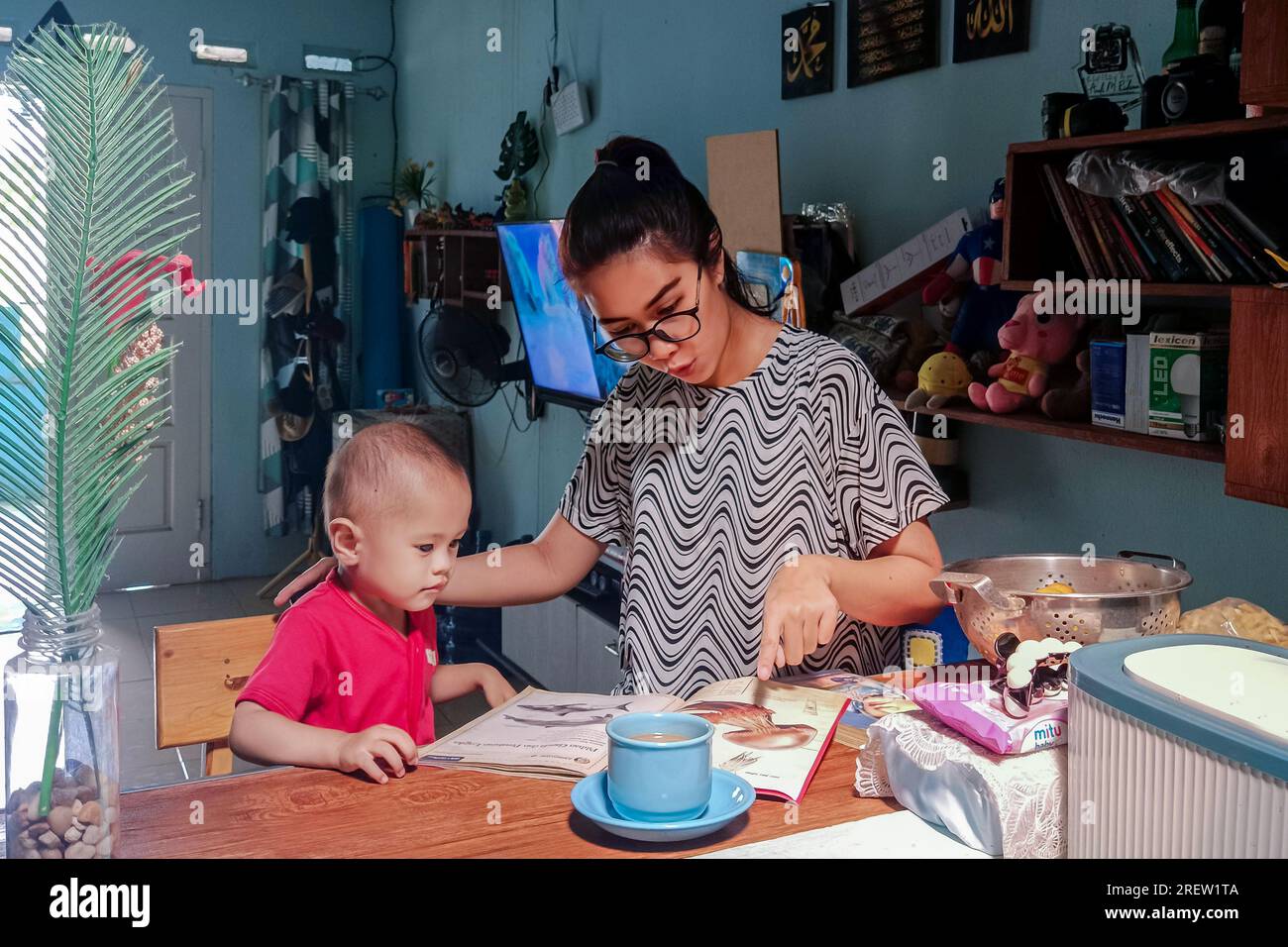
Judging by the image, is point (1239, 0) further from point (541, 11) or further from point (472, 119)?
point (472, 119)

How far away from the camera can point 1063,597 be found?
1.19 m

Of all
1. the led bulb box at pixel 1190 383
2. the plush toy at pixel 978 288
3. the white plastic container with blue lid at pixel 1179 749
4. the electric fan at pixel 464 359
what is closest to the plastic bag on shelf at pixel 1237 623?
the white plastic container with blue lid at pixel 1179 749

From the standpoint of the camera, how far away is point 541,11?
4.61 meters

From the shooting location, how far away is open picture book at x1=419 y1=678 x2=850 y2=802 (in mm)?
1186

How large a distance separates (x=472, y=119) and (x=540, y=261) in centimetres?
155

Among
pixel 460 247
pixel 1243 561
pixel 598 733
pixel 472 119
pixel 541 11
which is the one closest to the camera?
pixel 598 733

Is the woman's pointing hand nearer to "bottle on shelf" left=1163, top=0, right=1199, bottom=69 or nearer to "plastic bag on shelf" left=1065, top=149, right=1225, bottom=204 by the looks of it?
"plastic bag on shelf" left=1065, top=149, right=1225, bottom=204

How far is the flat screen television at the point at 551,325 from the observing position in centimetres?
387

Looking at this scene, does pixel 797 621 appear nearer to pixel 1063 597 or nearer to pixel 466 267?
pixel 1063 597

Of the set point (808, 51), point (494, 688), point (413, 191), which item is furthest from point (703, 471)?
point (413, 191)

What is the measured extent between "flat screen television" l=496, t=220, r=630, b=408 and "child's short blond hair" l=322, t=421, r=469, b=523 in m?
2.33

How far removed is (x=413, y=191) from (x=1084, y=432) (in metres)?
4.39
